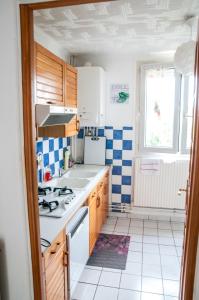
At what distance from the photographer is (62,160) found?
299cm

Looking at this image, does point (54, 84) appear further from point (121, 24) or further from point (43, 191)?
point (43, 191)

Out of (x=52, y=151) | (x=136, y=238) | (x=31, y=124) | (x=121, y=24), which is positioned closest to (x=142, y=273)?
(x=136, y=238)

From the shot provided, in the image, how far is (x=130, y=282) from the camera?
212cm

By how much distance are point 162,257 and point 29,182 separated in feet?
6.47

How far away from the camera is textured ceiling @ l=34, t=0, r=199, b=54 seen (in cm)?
170

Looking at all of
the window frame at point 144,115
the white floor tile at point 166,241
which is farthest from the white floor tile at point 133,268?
the window frame at point 144,115

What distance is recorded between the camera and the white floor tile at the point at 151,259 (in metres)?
2.43

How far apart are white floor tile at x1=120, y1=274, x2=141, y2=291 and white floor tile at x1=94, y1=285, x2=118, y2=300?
4.0 inches

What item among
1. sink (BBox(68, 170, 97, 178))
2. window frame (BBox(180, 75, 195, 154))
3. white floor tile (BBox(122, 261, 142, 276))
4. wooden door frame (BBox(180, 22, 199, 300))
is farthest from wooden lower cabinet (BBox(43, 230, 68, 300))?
window frame (BBox(180, 75, 195, 154))

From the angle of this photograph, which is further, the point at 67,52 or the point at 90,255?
the point at 67,52

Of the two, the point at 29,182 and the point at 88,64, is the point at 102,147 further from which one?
the point at 29,182

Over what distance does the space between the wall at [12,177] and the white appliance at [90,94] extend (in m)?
1.83

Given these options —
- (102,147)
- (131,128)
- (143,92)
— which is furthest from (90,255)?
(143,92)

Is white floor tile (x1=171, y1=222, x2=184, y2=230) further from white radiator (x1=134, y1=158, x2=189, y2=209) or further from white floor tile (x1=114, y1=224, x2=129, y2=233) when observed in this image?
white floor tile (x1=114, y1=224, x2=129, y2=233)
